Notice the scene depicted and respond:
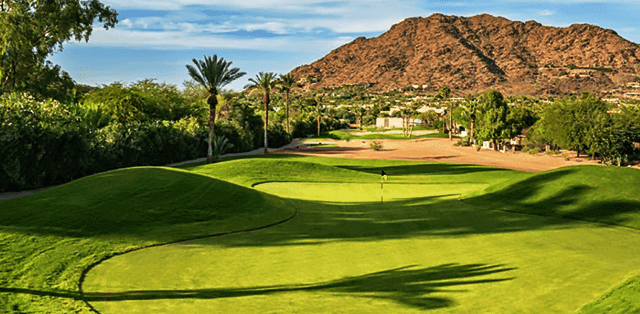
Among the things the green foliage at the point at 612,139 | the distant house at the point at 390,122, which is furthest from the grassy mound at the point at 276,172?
the distant house at the point at 390,122

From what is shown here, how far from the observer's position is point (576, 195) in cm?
1880

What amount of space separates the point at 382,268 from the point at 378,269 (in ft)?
0.40

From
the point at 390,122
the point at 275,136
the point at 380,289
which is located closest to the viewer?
the point at 380,289

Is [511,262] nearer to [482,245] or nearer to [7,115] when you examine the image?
[482,245]

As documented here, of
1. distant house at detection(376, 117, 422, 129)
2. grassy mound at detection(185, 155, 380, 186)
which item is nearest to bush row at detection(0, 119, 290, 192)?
grassy mound at detection(185, 155, 380, 186)

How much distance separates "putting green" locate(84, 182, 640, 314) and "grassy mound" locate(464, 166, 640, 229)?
5.38 ft

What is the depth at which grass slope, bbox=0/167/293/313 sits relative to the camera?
925cm

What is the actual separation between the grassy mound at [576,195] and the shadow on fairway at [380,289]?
9.27 meters

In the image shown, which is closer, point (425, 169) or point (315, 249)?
point (315, 249)

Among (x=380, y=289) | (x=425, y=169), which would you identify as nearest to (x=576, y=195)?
(x=380, y=289)

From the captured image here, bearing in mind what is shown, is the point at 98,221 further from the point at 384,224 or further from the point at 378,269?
the point at 384,224

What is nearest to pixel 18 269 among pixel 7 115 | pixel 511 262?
pixel 511 262

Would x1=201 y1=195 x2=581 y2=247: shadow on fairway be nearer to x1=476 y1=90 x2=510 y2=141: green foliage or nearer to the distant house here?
x1=476 y1=90 x2=510 y2=141: green foliage

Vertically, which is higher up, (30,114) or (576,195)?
(30,114)
